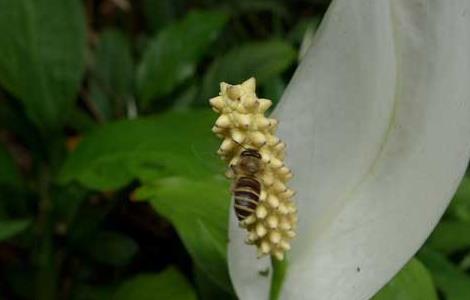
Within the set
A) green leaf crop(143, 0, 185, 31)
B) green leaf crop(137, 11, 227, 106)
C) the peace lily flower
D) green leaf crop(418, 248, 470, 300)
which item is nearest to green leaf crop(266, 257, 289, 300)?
the peace lily flower

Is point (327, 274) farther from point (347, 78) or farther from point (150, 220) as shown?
point (150, 220)

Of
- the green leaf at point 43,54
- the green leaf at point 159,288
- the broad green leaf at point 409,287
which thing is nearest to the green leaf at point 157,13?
the green leaf at point 43,54

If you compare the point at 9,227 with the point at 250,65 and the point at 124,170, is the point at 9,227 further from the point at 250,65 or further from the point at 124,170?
the point at 250,65

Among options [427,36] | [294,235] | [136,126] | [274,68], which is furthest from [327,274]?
[274,68]

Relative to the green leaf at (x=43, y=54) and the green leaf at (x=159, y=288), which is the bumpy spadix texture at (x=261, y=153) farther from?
the green leaf at (x=43, y=54)

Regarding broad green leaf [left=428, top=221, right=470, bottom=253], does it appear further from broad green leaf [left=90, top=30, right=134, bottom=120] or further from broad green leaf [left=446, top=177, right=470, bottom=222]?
broad green leaf [left=90, top=30, right=134, bottom=120]

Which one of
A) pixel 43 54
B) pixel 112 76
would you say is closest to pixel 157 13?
pixel 112 76
